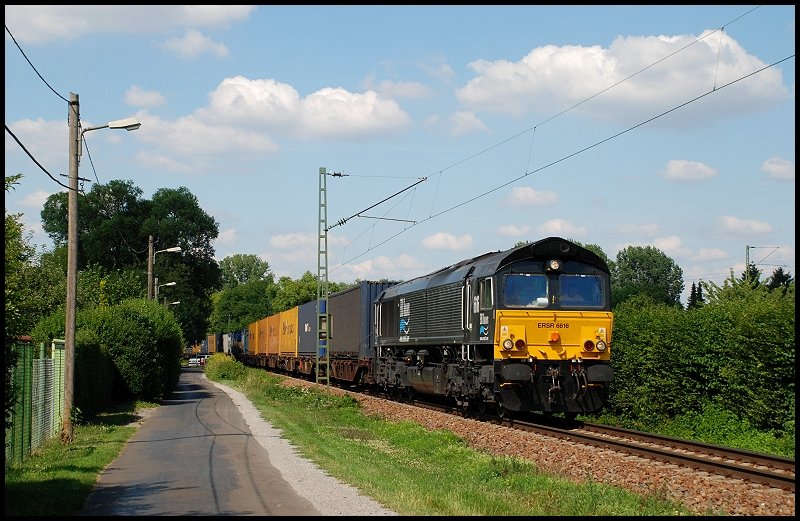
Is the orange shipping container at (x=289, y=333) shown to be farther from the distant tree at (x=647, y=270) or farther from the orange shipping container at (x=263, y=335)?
the distant tree at (x=647, y=270)

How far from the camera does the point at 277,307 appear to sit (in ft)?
429

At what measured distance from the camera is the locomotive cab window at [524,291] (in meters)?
20.9

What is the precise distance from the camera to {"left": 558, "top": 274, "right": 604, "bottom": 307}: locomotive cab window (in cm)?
2123

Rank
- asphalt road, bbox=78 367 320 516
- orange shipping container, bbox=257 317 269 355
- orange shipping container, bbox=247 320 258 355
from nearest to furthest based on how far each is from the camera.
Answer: asphalt road, bbox=78 367 320 516 → orange shipping container, bbox=257 317 269 355 → orange shipping container, bbox=247 320 258 355

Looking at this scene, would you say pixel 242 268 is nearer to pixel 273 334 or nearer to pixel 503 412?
pixel 273 334

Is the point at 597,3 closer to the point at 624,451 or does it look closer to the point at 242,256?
the point at 624,451

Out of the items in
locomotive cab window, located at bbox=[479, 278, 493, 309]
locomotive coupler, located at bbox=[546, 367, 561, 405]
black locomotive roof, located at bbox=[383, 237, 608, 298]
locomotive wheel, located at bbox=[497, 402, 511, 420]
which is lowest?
locomotive wheel, located at bbox=[497, 402, 511, 420]

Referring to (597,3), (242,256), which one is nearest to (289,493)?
(597,3)

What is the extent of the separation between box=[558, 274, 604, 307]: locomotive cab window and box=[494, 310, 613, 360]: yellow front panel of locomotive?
1.01 feet

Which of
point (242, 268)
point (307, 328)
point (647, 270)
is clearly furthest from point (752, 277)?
point (242, 268)

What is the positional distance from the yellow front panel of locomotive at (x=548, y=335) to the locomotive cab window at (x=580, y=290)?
0.31 metres

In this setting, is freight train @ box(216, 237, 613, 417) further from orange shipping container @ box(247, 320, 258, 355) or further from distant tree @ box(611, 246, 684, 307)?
distant tree @ box(611, 246, 684, 307)

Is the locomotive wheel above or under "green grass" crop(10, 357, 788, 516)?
above

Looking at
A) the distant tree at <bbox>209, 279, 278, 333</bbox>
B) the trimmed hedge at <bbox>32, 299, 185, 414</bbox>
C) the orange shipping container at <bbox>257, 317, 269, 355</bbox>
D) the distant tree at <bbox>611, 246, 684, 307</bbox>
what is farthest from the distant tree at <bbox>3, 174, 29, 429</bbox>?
the distant tree at <bbox>209, 279, 278, 333</bbox>
